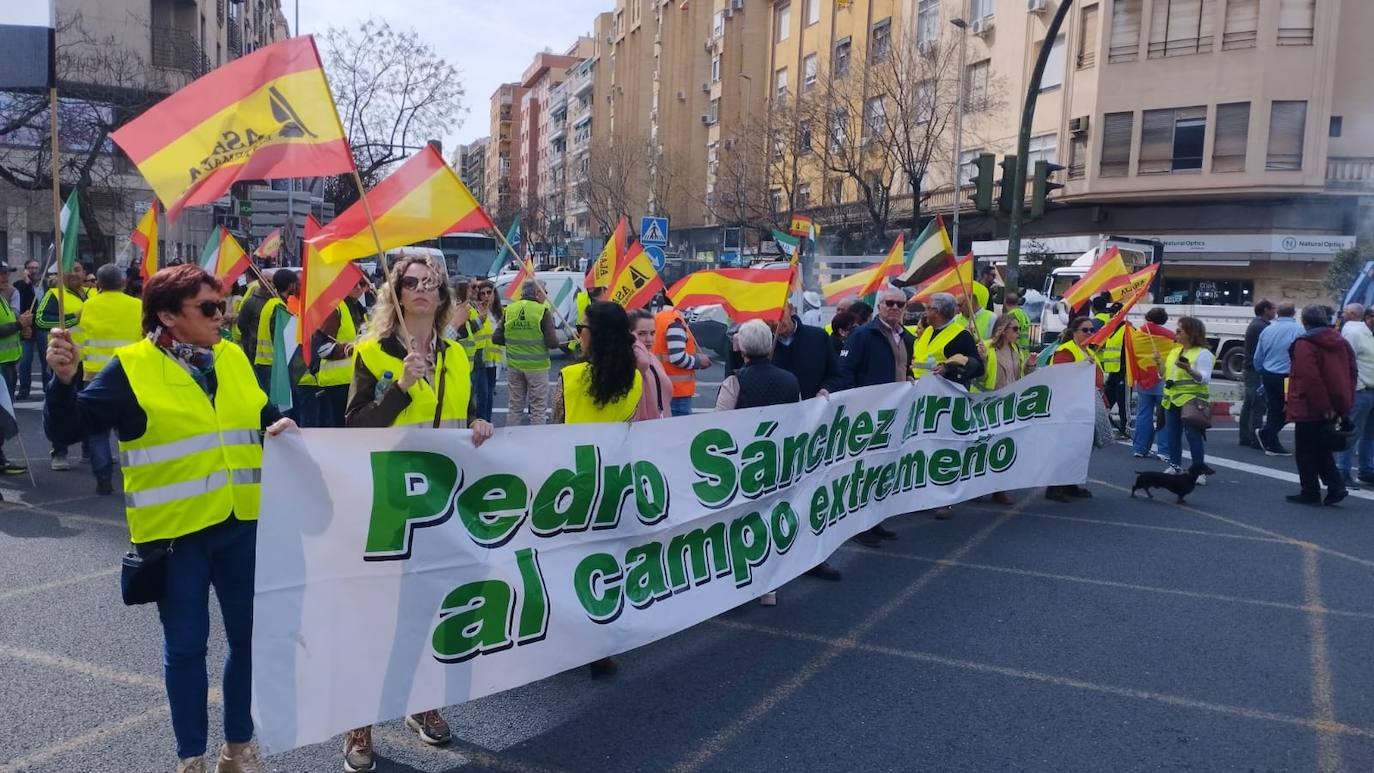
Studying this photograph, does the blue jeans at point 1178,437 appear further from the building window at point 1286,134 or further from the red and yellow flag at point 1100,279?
the building window at point 1286,134

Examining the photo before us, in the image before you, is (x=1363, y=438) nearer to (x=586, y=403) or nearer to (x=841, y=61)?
(x=586, y=403)

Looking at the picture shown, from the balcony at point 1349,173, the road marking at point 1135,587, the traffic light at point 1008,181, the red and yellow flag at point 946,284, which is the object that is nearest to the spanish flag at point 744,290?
the red and yellow flag at point 946,284

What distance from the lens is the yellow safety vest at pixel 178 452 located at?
10.9 ft

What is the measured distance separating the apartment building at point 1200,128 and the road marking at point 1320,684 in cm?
2552

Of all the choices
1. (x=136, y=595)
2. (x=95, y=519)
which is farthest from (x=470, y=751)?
(x=95, y=519)

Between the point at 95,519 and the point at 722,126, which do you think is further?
the point at 722,126

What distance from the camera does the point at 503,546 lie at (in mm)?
4141

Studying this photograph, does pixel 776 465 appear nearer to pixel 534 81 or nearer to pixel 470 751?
pixel 470 751

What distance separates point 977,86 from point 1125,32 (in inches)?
204

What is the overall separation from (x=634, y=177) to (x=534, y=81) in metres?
61.8

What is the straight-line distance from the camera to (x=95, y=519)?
7.49 meters

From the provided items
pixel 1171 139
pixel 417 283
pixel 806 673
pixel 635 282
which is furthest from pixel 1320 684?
pixel 1171 139

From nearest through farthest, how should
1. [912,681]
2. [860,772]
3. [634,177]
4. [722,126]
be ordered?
1. [860,772]
2. [912,681]
3. [722,126]
4. [634,177]

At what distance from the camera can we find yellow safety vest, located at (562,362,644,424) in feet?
16.3
